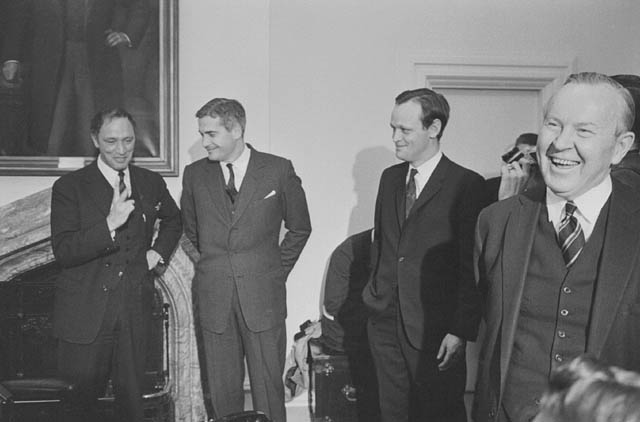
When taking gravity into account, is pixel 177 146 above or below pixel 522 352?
above

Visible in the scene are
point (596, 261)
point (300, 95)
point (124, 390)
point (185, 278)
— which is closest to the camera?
point (596, 261)

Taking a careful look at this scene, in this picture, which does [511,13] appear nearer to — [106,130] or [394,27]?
[394,27]

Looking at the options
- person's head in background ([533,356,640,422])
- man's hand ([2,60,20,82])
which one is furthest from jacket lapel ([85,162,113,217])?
person's head in background ([533,356,640,422])

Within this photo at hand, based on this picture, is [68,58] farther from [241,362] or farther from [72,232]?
[241,362]

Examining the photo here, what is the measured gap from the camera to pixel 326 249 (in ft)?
18.8

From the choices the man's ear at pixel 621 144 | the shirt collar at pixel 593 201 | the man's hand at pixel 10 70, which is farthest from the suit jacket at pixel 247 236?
the man's ear at pixel 621 144

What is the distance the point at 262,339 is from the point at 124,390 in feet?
2.62

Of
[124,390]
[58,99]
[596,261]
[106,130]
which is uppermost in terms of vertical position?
[58,99]

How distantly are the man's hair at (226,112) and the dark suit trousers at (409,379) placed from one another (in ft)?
4.71

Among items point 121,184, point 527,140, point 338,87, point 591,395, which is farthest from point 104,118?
point 591,395

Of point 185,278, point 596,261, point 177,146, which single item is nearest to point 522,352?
point 596,261

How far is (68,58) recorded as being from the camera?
17.8 feet

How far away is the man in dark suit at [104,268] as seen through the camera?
165 inches

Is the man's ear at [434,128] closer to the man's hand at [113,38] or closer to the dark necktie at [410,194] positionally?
the dark necktie at [410,194]
